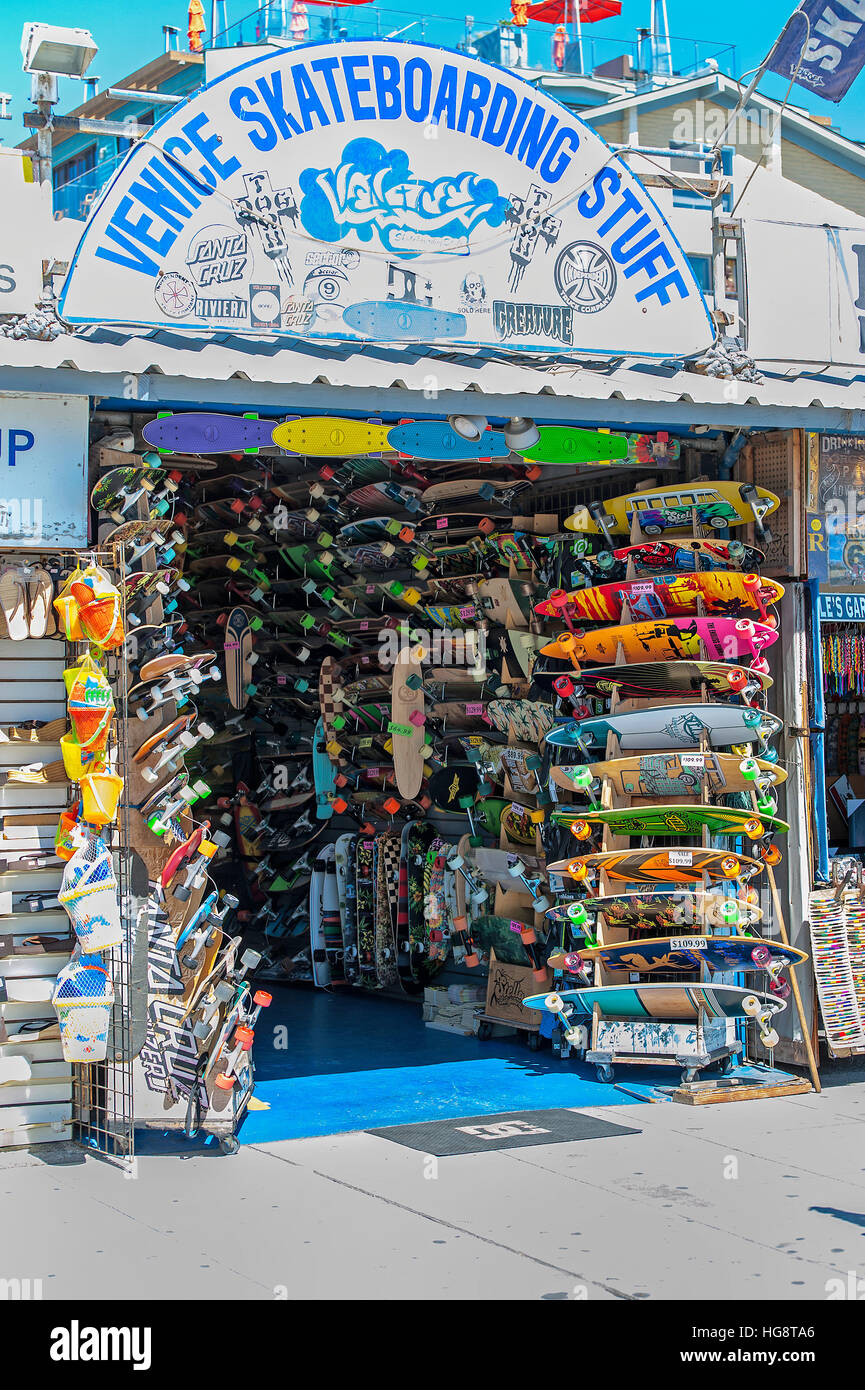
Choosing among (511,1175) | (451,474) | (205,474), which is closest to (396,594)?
(451,474)

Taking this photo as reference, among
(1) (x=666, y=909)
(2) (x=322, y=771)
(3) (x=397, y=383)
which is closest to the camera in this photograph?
(3) (x=397, y=383)

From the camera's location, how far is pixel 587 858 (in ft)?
25.4

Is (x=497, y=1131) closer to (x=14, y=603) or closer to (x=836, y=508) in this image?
(x=14, y=603)

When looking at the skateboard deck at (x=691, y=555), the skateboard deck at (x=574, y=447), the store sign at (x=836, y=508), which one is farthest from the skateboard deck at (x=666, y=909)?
the skateboard deck at (x=574, y=447)

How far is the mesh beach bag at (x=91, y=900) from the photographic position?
20.7 ft

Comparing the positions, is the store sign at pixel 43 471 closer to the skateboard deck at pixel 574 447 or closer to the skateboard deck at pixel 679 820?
the skateboard deck at pixel 574 447

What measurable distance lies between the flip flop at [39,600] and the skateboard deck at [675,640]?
3056mm

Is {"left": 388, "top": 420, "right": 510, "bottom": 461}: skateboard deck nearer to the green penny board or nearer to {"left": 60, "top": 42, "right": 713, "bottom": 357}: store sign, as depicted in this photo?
{"left": 60, "top": 42, "right": 713, "bottom": 357}: store sign

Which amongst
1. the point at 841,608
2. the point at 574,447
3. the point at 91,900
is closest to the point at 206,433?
the point at 574,447

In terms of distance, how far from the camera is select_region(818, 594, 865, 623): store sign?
326 inches

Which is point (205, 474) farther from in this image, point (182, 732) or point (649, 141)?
point (649, 141)

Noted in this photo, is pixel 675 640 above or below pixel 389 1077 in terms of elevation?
above

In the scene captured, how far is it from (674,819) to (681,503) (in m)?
1.81

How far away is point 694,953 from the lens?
7.52 metres
